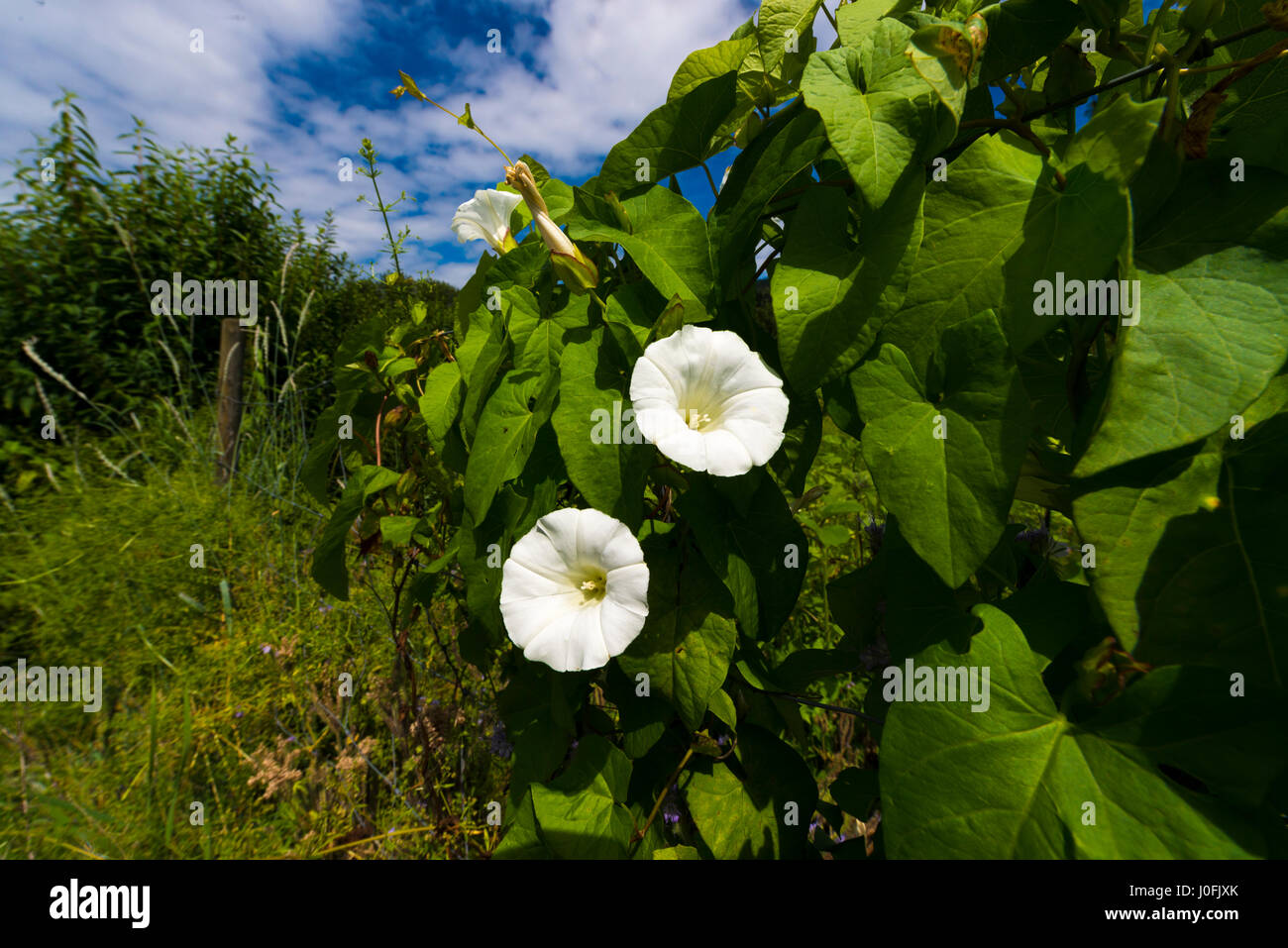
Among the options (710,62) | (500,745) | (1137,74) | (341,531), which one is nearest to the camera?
(1137,74)

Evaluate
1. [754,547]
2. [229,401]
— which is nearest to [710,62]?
[754,547]

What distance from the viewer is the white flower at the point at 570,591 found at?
76 centimetres

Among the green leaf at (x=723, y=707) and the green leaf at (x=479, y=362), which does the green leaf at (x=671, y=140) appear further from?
the green leaf at (x=723, y=707)

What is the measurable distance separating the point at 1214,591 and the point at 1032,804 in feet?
0.96

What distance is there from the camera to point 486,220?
120 centimetres

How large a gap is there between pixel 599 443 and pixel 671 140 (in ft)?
1.70

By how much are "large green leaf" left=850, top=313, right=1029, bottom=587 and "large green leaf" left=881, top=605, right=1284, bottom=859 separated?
157 mm

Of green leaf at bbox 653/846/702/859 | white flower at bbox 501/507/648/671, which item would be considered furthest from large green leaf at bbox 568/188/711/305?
green leaf at bbox 653/846/702/859

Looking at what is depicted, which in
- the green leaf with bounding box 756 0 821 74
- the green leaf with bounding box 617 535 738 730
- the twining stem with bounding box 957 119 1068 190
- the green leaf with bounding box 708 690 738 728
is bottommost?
the green leaf with bounding box 708 690 738 728

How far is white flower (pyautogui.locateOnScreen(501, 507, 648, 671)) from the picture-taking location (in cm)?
76

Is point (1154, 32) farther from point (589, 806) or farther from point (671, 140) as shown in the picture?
point (589, 806)

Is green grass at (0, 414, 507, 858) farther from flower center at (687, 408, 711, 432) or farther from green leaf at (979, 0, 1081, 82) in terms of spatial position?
green leaf at (979, 0, 1081, 82)

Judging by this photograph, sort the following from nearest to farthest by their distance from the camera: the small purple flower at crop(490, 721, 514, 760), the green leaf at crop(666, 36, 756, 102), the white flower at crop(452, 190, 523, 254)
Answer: the green leaf at crop(666, 36, 756, 102) → the white flower at crop(452, 190, 523, 254) → the small purple flower at crop(490, 721, 514, 760)
